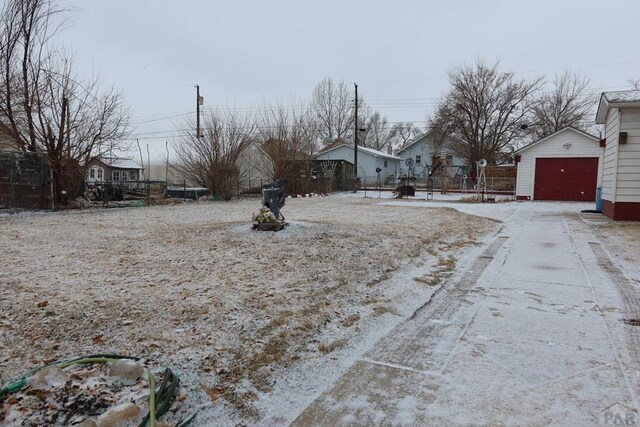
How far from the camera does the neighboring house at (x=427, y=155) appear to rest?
134ft

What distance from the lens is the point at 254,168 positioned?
77.9 feet

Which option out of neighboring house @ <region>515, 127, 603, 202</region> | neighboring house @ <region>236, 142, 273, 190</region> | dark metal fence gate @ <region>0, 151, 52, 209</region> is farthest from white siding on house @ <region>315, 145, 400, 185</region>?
dark metal fence gate @ <region>0, 151, 52, 209</region>

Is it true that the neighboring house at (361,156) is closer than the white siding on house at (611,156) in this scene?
No

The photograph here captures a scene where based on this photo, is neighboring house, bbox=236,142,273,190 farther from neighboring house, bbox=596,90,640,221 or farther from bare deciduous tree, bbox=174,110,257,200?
neighboring house, bbox=596,90,640,221

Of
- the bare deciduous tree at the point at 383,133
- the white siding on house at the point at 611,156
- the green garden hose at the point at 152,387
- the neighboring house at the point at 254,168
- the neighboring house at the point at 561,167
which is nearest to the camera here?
the green garden hose at the point at 152,387

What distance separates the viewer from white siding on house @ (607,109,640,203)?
10.3 metres

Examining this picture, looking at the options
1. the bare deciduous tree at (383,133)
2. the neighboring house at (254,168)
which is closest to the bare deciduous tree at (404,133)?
the bare deciduous tree at (383,133)

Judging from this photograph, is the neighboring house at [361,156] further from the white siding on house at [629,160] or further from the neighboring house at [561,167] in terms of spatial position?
the white siding on house at [629,160]

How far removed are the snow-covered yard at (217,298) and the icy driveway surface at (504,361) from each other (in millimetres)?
372

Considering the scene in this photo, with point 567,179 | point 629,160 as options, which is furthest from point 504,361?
point 567,179

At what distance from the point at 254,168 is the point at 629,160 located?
→ 17598 mm

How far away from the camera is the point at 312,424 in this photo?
Answer: 224 cm

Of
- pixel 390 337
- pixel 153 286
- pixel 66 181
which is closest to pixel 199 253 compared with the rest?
pixel 153 286

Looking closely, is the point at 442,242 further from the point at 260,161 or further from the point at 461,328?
the point at 260,161
